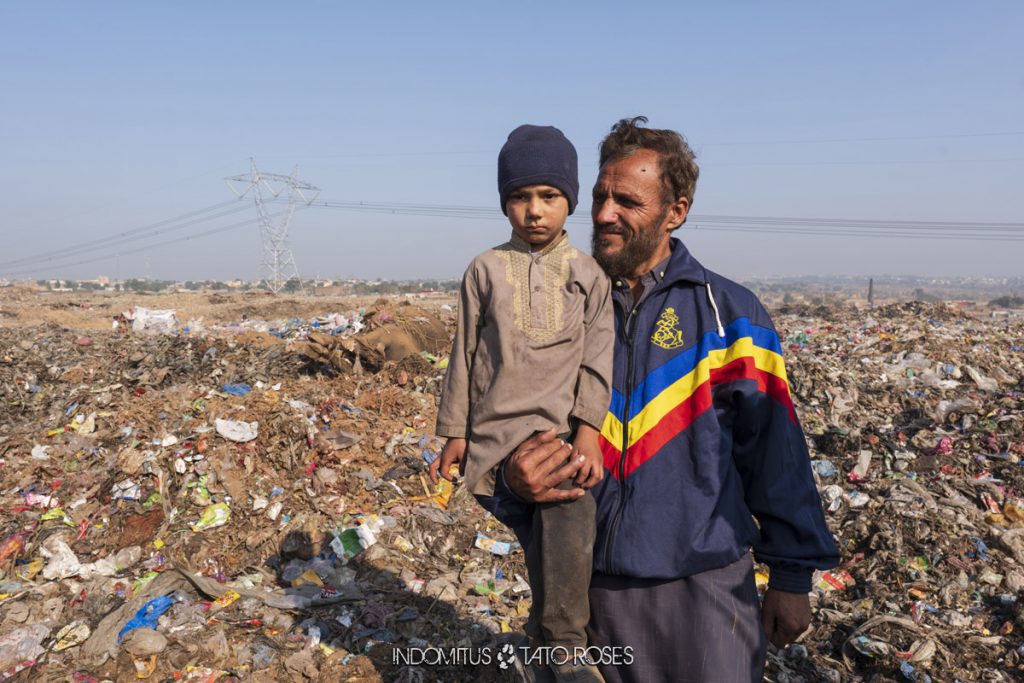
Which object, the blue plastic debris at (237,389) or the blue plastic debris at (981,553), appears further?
the blue plastic debris at (237,389)

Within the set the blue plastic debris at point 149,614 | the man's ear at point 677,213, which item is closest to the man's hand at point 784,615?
the man's ear at point 677,213

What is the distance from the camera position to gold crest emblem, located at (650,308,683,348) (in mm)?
1674

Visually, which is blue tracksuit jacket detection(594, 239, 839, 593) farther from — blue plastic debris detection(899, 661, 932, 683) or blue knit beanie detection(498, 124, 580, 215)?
blue plastic debris detection(899, 661, 932, 683)

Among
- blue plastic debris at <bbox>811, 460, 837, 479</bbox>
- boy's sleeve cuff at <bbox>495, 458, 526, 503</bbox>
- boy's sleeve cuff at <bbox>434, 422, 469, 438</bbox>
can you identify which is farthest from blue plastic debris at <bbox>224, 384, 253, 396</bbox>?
boy's sleeve cuff at <bbox>495, 458, 526, 503</bbox>

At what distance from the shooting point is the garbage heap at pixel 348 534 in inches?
134

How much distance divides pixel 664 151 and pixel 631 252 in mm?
291

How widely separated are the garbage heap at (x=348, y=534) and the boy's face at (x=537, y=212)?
2.36m

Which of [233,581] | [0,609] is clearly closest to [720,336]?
[233,581]

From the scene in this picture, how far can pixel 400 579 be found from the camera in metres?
4.20

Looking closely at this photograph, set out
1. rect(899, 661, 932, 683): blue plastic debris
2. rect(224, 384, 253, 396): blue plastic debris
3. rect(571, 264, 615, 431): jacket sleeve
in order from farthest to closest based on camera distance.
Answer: rect(224, 384, 253, 396): blue plastic debris, rect(899, 661, 932, 683): blue plastic debris, rect(571, 264, 615, 431): jacket sleeve

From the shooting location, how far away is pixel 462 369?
1795mm

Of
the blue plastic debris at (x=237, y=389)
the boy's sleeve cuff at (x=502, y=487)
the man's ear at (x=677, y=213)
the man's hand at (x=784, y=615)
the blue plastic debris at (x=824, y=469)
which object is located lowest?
the blue plastic debris at (x=824, y=469)

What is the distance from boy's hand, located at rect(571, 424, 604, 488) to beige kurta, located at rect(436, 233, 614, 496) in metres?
0.03

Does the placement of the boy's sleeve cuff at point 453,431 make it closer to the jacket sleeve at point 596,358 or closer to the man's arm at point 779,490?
the jacket sleeve at point 596,358
